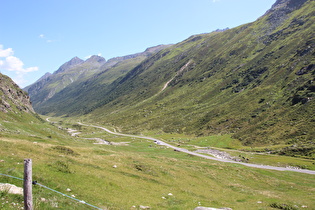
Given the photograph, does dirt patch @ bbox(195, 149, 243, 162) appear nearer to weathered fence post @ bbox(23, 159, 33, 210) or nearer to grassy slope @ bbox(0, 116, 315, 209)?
grassy slope @ bbox(0, 116, 315, 209)

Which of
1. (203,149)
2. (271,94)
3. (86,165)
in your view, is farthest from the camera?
(271,94)

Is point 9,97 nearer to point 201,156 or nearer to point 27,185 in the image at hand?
point 201,156

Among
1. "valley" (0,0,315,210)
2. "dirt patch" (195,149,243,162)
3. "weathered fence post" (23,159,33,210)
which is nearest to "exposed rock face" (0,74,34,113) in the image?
"valley" (0,0,315,210)

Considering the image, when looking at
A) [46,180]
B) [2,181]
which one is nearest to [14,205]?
[2,181]

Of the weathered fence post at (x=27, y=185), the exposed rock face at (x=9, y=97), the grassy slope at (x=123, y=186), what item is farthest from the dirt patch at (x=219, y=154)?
the exposed rock face at (x=9, y=97)

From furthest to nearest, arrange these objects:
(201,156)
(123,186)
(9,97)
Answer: (9,97)
(201,156)
(123,186)

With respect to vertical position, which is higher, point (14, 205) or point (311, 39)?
point (311, 39)

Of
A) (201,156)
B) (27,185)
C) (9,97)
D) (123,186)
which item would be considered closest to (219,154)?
(201,156)

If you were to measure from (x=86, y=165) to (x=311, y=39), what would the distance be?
221796mm

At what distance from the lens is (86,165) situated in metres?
31.4

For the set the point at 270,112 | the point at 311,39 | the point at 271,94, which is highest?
the point at 311,39

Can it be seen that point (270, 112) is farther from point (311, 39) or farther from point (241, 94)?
point (311, 39)

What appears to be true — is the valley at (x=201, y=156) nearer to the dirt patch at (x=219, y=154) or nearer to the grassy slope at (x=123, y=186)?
the grassy slope at (x=123, y=186)

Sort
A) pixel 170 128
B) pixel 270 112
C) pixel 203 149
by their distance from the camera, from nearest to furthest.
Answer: pixel 203 149 → pixel 270 112 → pixel 170 128
